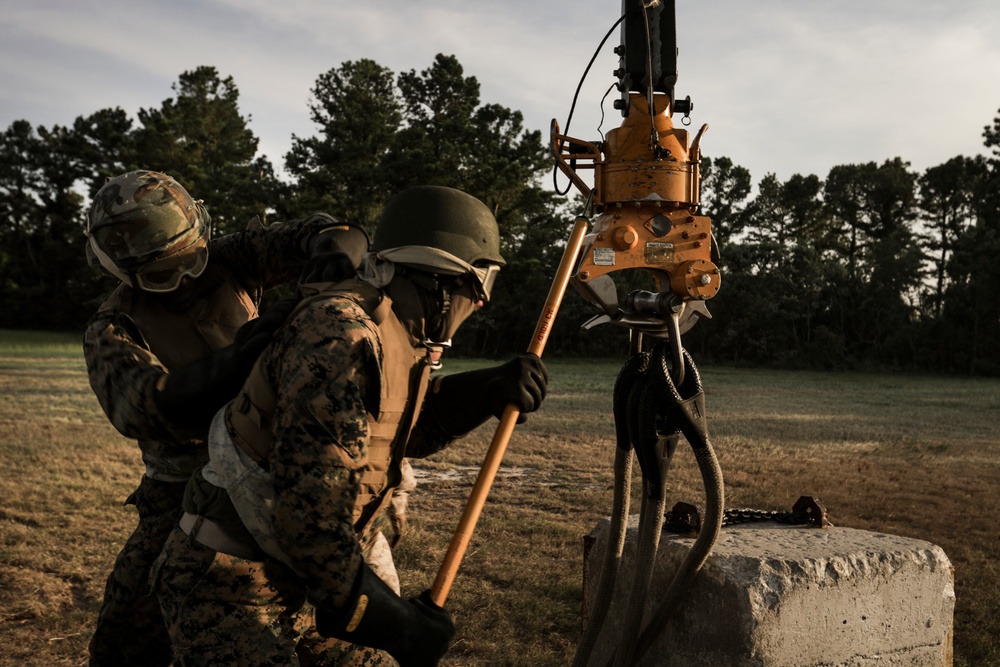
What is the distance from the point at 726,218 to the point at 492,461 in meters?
44.5

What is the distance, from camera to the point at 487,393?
258 cm

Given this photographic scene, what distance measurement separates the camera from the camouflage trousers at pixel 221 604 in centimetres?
219

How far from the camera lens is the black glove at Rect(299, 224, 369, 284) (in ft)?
8.63

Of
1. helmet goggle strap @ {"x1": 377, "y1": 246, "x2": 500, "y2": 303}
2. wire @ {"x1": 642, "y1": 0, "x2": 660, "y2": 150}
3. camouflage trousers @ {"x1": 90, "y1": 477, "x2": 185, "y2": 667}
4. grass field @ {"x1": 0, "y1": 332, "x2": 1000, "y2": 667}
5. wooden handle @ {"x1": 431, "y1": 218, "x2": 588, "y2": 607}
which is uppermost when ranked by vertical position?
wire @ {"x1": 642, "y1": 0, "x2": 660, "y2": 150}

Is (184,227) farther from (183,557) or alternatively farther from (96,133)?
(96,133)

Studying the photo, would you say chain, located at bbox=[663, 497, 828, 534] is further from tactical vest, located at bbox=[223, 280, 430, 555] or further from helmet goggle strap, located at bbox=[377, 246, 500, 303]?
helmet goggle strap, located at bbox=[377, 246, 500, 303]

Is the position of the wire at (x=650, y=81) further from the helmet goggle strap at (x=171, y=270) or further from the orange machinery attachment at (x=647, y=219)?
the helmet goggle strap at (x=171, y=270)

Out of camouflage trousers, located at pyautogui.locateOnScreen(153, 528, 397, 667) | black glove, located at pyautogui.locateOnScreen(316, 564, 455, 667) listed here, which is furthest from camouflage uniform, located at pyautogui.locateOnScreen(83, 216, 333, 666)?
black glove, located at pyautogui.locateOnScreen(316, 564, 455, 667)

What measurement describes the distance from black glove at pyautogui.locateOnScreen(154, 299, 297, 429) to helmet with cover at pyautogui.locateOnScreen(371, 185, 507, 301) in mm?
352

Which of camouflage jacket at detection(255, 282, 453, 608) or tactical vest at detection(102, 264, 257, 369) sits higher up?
tactical vest at detection(102, 264, 257, 369)

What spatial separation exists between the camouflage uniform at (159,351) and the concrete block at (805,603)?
5.83ft

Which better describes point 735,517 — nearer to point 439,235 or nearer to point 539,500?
point 439,235

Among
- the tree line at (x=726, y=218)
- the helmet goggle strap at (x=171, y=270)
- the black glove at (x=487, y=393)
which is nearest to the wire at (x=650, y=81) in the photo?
the black glove at (x=487, y=393)

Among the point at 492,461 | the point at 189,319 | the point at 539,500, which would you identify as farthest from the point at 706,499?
the point at 539,500
